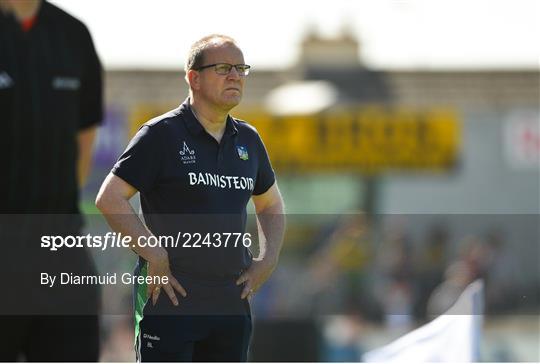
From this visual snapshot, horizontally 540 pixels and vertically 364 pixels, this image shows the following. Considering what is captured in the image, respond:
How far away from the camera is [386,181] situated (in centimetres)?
3080

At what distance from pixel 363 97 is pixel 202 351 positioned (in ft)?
96.4

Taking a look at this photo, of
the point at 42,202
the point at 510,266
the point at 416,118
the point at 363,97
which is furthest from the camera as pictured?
the point at 363,97

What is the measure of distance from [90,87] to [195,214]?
1.33m

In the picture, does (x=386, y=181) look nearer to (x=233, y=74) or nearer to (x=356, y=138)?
(x=356, y=138)

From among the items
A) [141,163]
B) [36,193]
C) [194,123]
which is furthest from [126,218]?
[36,193]

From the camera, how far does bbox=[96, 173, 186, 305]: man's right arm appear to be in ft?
15.8

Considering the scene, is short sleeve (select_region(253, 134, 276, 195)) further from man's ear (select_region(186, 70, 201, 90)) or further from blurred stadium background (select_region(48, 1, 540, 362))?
blurred stadium background (select_region(48, 1, 540, 362))

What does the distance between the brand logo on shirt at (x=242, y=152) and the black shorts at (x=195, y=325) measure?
466mm

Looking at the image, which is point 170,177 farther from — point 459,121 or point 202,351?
point 459,121

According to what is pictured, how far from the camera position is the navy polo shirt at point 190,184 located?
192 inches

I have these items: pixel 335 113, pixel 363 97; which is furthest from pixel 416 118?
pixel 363 97

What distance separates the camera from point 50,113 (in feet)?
18.9

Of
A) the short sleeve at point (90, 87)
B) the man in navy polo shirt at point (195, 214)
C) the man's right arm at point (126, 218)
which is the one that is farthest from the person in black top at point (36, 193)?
the man's right arm at point (126, 218)

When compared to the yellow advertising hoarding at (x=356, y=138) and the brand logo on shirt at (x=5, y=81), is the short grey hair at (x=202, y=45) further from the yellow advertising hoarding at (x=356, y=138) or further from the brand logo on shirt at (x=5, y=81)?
the yellow advertising hoarding at (x=356, y=138)
